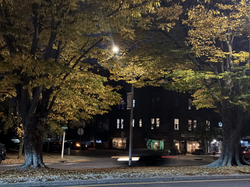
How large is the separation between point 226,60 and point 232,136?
5158 millimetres

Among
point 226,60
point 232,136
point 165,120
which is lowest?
point 232,136

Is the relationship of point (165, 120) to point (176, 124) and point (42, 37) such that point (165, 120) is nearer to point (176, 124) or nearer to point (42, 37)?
point (176, 124)

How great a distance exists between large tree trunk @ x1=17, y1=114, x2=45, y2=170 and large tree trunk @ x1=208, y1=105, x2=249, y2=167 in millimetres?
10806

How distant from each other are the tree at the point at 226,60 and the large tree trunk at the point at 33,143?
877cm

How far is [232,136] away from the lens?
17.9 m

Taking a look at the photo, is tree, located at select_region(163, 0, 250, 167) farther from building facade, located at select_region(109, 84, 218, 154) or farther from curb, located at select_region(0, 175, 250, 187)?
building facade, located at select_region(109, 84, 218, 154)

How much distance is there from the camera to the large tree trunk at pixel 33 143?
39.7 feet

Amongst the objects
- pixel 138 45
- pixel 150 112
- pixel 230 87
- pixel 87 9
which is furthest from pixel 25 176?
pixel 150 112

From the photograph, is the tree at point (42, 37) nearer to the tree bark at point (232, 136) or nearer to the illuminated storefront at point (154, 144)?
the tree bark at point (232, 136)

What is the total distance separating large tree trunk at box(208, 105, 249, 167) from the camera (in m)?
17.7

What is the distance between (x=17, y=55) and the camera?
10.0m

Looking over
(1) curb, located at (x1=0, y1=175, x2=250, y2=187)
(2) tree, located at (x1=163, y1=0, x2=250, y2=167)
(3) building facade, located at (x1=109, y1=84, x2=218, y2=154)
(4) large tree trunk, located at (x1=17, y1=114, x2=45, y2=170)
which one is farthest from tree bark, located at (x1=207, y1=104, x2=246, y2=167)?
(3) building facade, located at (x1=109, y1=84, x2=218, y2=154)

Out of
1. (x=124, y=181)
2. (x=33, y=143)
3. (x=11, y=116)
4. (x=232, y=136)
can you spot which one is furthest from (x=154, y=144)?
(x=124, y=181)

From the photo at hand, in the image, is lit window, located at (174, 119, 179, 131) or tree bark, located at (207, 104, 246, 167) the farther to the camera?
lit window, located at (174, 119, 179, 131)
